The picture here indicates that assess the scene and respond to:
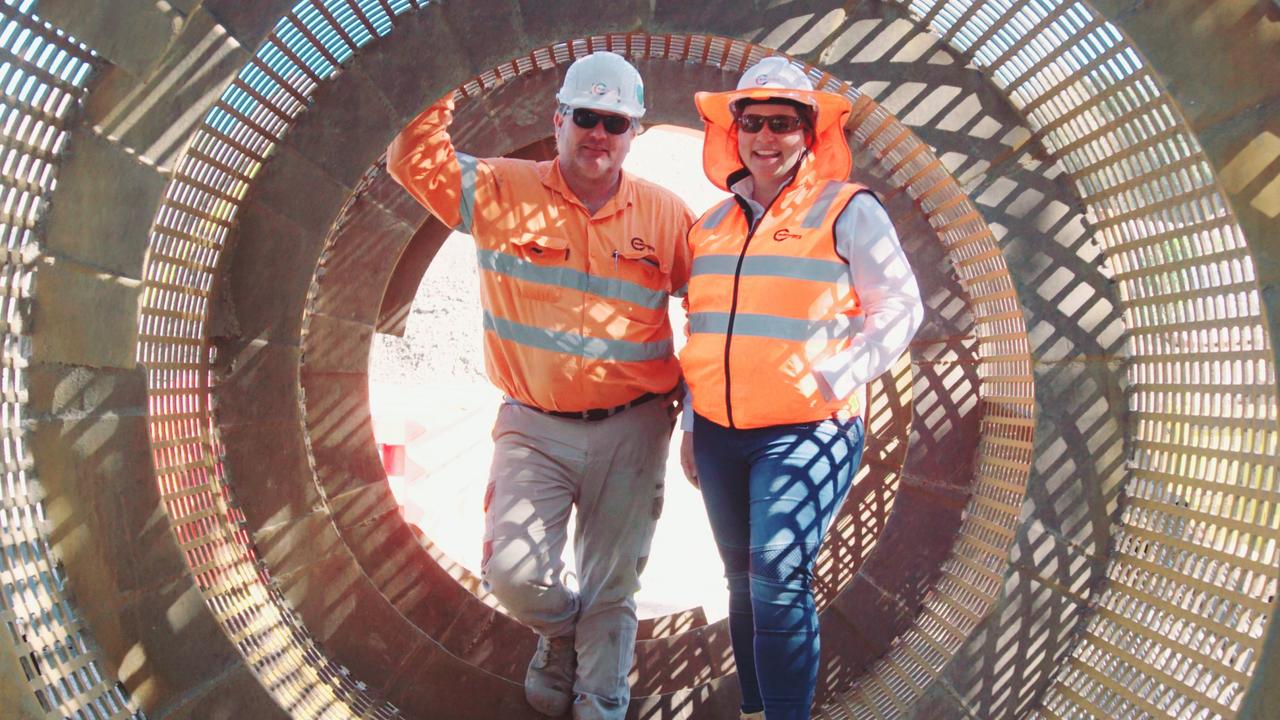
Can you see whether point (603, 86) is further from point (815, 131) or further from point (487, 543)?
point (487, 543)

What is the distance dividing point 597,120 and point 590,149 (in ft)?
0.37

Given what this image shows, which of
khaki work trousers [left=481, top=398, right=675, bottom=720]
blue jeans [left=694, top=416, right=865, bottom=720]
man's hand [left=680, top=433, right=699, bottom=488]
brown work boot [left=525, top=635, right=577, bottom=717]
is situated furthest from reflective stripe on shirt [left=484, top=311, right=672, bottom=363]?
brown work boot [left=525, top=635, right=577, bottom=717]

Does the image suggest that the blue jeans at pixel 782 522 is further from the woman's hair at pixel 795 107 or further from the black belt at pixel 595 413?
the woman's hair at pixel 795 107

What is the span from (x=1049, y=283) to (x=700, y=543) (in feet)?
20.6

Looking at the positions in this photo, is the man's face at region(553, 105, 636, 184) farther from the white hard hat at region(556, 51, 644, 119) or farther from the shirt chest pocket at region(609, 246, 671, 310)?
the shirt chest pocket at region(609, 246, 671, 310)

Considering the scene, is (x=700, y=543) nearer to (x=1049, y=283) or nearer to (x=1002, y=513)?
(x=1002, y=513)

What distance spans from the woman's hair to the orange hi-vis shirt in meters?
0.68

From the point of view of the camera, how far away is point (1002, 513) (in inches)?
185

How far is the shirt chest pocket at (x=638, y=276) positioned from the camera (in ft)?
13.5

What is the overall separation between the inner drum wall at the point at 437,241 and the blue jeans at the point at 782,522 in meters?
1.16

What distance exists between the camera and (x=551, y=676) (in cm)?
457

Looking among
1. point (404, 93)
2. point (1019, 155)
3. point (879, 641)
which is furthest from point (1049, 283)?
point (404, 93)

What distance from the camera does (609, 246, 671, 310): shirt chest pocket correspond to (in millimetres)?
4129

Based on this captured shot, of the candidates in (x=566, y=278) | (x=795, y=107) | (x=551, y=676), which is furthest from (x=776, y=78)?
(x=551, y=676)
